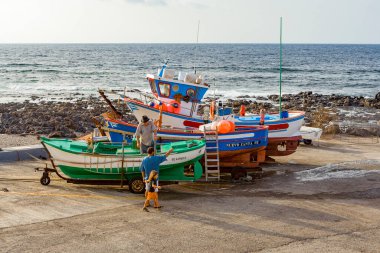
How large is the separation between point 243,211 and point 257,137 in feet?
15.5

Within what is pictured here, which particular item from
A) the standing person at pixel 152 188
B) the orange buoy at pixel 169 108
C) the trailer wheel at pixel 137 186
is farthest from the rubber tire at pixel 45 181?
the orange buoy at pixel 169 108

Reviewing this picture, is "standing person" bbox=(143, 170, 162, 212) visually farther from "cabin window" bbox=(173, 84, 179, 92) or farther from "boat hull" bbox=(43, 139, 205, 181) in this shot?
"cabin window" bbox=(173, 84, 179, 92)

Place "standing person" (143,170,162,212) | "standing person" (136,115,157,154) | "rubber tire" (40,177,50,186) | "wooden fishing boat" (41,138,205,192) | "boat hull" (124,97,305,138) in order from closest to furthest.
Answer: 1. "standing person" (143,170,162,212)
2. "wooden fishing boat" (41,138,205,192)
3. "standing person" (136,115,157,154)
4. "rubber tire" (40,177,50,186)
5. "boat hull" (124,97,305,138)

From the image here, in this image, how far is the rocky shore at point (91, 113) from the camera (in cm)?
2583

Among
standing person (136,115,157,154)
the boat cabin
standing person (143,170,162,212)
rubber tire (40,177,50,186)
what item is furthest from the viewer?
the boat cabin

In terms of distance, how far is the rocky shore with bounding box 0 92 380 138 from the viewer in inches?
1017

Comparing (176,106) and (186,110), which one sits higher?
(176,106)

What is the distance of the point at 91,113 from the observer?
32.4 m

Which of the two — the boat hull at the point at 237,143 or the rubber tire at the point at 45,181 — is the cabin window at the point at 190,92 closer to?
the boat hull at the point at 237,143

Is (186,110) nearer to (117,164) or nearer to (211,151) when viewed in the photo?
(211,151)

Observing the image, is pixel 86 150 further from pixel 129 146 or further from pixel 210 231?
pixel 210 231

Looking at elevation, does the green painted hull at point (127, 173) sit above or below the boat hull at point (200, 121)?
below

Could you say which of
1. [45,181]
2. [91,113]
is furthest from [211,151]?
[91,113]

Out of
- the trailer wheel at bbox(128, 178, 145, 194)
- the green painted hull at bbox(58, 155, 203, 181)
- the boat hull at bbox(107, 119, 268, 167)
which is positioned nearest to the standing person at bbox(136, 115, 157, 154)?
the green painted hull at bbox(58, 155, 203, 181)
